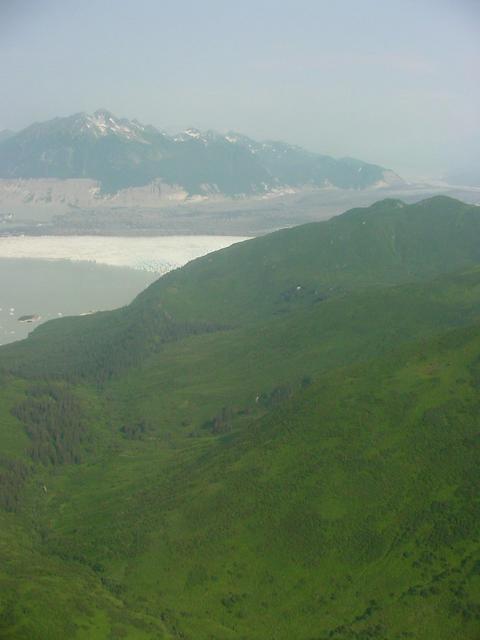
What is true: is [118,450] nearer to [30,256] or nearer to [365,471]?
[365,471]

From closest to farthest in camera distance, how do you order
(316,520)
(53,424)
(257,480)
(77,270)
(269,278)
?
(316,520), (257,480), (53,424), (269,278), (77,270)

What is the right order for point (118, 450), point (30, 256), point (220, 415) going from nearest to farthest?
point (118, 450)
point (220, 415)
point (30, 256)

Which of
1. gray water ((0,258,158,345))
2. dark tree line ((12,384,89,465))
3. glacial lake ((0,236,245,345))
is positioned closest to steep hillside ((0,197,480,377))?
gray water ((0,258,158,345))

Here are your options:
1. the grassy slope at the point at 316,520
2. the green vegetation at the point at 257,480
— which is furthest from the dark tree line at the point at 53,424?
the grassy slope at the point at 316,520

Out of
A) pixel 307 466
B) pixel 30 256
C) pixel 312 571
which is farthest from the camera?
pixel 30 256

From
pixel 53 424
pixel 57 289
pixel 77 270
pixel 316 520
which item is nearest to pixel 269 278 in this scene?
pixel 57 289

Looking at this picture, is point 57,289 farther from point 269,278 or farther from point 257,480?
point 257,480

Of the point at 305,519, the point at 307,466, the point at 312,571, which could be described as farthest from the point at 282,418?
the point at 312,571
